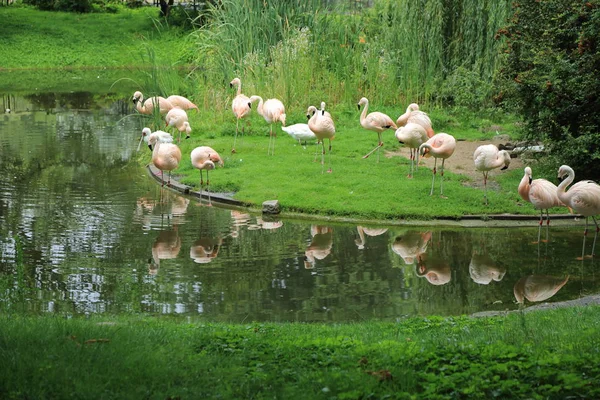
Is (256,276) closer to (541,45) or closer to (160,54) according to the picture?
(541,45)

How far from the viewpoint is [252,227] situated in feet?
39.9

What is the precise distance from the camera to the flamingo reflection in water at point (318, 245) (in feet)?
34.4

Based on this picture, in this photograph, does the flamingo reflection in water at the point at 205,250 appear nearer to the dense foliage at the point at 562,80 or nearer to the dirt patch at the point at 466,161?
the dirt patch at the point at 466,161

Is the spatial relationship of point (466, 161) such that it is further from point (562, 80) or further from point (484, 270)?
point (484, 270)

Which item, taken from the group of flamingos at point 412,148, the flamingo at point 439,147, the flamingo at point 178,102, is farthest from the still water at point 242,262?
the flamingo at point 178,102

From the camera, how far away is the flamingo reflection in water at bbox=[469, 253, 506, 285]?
32.0ft

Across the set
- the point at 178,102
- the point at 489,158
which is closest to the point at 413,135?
the point at 489,158

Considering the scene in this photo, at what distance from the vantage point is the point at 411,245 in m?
11.3

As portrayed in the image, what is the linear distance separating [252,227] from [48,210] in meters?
3.51

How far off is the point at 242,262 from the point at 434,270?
2.47m

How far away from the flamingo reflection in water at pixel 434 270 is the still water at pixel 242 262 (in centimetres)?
3

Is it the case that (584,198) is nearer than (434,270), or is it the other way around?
(434,270)

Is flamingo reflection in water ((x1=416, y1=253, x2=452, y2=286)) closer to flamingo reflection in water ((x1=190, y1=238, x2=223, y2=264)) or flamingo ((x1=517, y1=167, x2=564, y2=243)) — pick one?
flamingo ((x1=517, y1=167, x2=564, y2=243))

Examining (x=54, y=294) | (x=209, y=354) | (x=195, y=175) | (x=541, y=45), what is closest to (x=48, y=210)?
(x=195, y=175)
